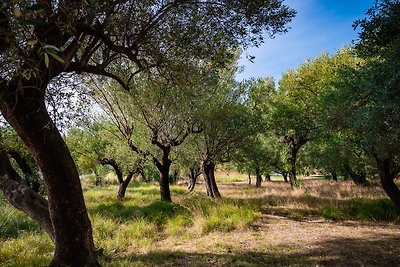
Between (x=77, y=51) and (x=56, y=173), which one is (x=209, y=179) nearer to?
(x=77, y=51)

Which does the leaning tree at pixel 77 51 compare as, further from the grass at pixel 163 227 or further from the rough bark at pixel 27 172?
the rough bark at pixel 27 172

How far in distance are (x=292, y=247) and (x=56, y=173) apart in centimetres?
628

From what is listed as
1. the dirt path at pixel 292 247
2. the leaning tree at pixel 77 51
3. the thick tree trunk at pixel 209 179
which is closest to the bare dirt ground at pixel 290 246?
the dirt path at pixel 292 247

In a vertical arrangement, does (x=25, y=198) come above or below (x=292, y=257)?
above

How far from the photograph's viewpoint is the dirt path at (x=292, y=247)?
657 cm

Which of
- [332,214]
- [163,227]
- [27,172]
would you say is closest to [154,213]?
[163,227]

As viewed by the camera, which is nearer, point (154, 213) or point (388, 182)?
point (388, 182)

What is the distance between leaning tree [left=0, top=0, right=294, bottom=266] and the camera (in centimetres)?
414

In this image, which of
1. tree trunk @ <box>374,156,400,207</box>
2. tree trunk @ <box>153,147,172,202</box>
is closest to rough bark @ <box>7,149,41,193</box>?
tree trunk @ <box>153,147,172,202</box>

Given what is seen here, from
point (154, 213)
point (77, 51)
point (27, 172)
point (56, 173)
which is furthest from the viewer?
point (27, 172)

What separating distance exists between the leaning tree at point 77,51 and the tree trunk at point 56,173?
14 millimetres

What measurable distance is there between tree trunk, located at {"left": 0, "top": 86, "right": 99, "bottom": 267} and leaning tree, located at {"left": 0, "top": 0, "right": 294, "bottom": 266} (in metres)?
0.01

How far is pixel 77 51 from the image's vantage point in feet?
20.3

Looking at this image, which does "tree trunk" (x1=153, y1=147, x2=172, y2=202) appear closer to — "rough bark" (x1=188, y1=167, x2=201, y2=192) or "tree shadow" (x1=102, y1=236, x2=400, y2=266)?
→ "tree shadow" (x1=102, y1=236, x2=400, y2=266)
